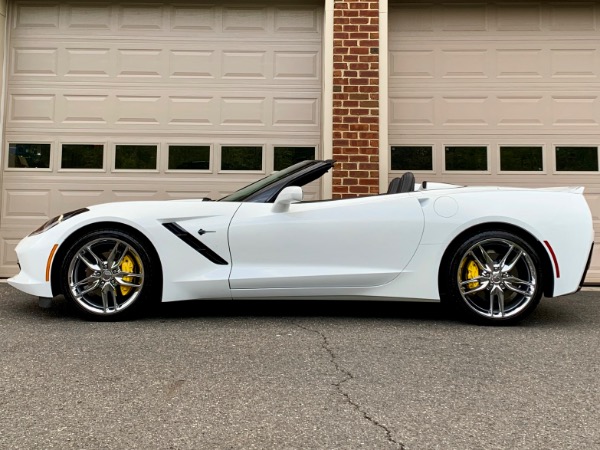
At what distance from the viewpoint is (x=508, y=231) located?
11.1 ft

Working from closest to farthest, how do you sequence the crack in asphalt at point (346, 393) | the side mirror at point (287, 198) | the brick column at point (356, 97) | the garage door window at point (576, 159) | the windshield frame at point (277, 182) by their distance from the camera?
the crack in asphalt at point (346, 393) < the side mirror at point (287, 198) < the windshield frame at point (277, 182) < the brick column at point (356, 97) < the garage door window at point (576, 159)

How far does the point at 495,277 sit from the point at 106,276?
267cm

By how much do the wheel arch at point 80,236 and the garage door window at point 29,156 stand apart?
9.87 feet

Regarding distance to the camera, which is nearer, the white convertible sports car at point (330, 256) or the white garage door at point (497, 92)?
the white convertible sports car at point (330, 256)

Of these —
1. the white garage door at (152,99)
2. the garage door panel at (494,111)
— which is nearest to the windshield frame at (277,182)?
the white garage door at (152,99)

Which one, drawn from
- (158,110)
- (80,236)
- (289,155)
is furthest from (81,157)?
(80,236)

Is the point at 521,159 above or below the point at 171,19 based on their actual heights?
below

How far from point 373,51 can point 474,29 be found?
1.42 metres

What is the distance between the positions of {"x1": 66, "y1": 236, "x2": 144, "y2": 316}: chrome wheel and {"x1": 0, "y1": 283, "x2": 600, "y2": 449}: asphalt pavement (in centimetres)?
16

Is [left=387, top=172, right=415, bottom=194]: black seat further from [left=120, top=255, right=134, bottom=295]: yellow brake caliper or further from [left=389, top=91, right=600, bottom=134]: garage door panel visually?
[left=389, top=91, right=600, bottom=134]: garage door panel

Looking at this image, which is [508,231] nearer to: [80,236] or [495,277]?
[495,277]

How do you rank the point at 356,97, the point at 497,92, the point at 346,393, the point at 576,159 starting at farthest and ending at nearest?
the point at 497,92 < the point at 576,159 < the point at 356,97 < the point at 346,393

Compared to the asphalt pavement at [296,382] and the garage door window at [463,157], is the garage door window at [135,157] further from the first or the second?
the garage door window at [463,157]

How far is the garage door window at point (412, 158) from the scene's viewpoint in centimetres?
593
